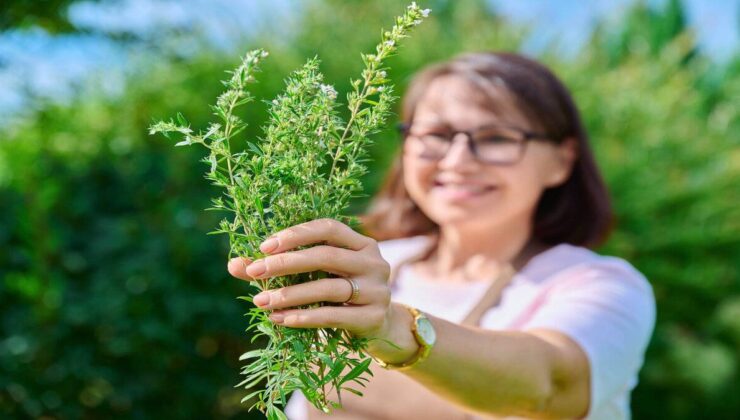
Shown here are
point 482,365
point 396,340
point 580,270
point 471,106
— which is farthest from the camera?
point 471,106

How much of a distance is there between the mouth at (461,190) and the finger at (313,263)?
115cm

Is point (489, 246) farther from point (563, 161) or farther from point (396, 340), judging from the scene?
point (396, 340)

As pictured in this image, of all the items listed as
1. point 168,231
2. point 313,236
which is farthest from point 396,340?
point 168,231

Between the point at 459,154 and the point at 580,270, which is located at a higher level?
the point at 459,154

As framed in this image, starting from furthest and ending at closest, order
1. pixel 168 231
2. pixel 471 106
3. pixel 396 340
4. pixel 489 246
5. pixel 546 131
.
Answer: pixel 168 231 → pixel 489 246 → pixel 546 131 → pixel 471 106 → pixel 396 340

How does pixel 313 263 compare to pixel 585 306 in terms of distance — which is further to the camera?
pixel 585 306

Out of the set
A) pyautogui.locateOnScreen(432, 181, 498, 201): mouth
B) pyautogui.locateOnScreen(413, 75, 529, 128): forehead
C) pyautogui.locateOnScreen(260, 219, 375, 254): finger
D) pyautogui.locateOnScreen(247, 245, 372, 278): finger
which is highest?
pyautogui.locateOnScreen(413, 75, 529, 128): forehead

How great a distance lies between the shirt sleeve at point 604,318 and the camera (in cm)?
196

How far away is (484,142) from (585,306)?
22.8 inches

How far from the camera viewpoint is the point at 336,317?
1141 millimetres

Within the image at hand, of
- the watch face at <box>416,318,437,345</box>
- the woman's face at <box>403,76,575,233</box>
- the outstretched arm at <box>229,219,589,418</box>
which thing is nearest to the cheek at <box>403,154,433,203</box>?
the woman's face at <box>403,76,575,233</box>

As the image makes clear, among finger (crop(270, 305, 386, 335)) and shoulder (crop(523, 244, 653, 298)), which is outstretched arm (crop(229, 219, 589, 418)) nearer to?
finger (crop(270, 305, 386, 335))

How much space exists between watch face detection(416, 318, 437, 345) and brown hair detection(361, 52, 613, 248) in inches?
42.2

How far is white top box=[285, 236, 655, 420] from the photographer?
6.51 feet
